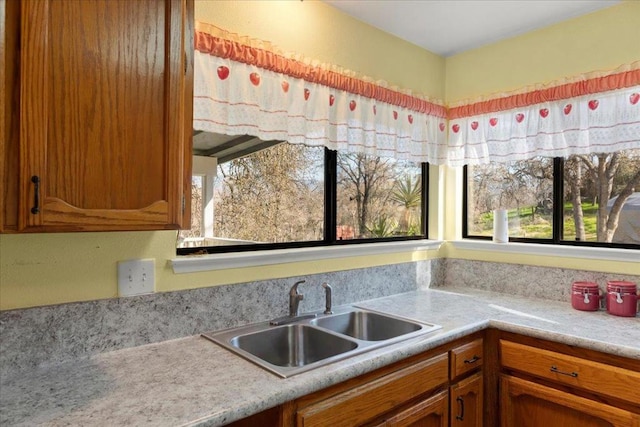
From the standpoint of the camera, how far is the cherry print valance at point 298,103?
1.60m

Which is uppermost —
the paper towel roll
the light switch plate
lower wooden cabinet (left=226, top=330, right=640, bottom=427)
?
the paper towel roll

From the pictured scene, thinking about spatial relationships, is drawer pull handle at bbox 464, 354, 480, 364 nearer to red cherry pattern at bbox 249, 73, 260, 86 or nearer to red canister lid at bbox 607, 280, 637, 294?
red canister lid at bbox 607, 280, 637, 294

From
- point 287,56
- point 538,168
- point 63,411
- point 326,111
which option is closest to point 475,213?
point 538,168

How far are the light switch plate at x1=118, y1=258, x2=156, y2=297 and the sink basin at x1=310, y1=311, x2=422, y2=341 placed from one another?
743 millimetres

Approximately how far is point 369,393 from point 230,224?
0.91 metres

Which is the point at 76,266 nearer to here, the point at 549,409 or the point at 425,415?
the point at 425,415

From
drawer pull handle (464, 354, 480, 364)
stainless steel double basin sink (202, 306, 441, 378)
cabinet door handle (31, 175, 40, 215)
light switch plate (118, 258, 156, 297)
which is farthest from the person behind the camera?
drawer pull handle (464, 354, 480, 364)

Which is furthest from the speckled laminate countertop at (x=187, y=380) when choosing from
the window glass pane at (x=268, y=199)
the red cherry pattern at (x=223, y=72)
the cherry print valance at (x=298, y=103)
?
the red cherry pattern at (x=223, y=72)

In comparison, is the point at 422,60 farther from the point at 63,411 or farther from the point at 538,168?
the point at 63,411

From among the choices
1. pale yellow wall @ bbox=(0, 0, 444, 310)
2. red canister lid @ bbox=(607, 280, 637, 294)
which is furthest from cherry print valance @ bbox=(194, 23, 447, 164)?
red canister lid @ bbox=(607, 280, 637, 294)

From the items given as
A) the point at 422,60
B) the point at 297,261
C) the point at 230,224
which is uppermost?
the point at 422,60

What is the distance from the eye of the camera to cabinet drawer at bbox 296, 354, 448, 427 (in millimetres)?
1229

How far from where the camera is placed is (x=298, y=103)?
189 centimetres

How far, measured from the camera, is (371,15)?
86.0 inches
